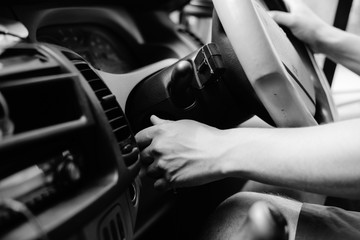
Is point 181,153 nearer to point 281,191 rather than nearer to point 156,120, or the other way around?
point 156,120

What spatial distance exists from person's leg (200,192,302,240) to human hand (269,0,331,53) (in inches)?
19.3

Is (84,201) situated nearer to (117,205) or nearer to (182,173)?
(117,205)

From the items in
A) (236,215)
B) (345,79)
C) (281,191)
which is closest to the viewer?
(236,215)

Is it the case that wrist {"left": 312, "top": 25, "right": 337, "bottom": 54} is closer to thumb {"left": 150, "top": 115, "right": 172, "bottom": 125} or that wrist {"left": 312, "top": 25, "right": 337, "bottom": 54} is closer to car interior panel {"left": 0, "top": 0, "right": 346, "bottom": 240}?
car interior panel {"left": 0, "top": 0, "right": 346, "bottom": 240}

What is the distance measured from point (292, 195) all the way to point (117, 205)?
1.90 ft

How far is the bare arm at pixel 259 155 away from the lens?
509 millimetres

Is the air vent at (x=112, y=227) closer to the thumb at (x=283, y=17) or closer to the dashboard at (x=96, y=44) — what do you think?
the dashboard at (x=96, y=44)

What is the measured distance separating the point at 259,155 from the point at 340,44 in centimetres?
63

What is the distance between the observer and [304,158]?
53 cm

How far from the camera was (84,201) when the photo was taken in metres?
0.43

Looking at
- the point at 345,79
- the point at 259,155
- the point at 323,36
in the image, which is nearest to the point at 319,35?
the point at 323,36

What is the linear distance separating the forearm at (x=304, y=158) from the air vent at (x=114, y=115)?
0.56ft

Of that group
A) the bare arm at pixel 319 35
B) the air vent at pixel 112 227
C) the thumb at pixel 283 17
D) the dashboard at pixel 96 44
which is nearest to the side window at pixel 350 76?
the bare arm at pixel 319 35

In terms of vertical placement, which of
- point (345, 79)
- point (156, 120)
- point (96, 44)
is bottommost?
point (345, 79)
